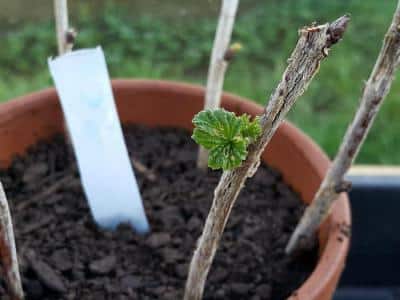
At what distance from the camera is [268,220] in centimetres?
83

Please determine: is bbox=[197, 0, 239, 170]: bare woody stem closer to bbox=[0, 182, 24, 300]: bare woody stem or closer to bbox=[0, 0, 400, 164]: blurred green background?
bbox=[0, 182, 24, 300]: bare woody stem

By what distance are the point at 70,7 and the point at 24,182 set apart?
1033 mm

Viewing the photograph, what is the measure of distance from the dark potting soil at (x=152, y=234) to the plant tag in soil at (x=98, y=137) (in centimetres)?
3

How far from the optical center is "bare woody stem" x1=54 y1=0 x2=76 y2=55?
2.56 ft

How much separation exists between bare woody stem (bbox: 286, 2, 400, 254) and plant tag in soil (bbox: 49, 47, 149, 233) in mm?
195

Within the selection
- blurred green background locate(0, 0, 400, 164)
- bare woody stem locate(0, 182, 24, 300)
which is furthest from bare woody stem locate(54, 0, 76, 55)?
blurred green background locate(0, 0, 400, 164)

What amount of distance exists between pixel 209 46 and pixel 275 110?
1182 mm

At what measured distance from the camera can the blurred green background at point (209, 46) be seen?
4.83ft

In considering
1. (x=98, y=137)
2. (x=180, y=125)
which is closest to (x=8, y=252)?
(x=98, y=137)

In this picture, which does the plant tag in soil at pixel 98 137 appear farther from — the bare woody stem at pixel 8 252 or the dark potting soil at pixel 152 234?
the bare woody stem at pixel 8 252

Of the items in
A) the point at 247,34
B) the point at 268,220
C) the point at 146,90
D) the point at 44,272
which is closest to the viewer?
the point at 44,272

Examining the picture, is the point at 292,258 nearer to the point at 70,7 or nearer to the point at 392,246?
the point at 392,246

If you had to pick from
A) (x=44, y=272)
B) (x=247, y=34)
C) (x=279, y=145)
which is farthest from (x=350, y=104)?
(x=44, y=272)

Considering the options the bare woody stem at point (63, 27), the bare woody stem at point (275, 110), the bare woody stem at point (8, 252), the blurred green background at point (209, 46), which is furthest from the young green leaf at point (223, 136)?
the blurred green background at point (209, 46)
